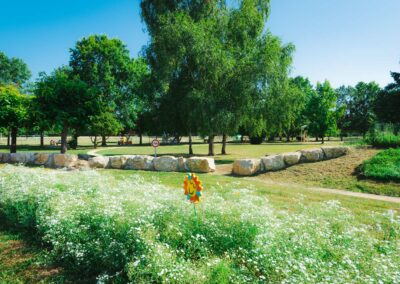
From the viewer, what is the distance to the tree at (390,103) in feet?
137

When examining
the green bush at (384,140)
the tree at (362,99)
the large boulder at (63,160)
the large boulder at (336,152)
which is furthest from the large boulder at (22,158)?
the tree at (362,99)

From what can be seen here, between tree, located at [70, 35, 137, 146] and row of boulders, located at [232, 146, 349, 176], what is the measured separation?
989 inches

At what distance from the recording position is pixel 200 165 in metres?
13.0

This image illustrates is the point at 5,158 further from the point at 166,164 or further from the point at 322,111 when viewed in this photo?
the point at 322,111

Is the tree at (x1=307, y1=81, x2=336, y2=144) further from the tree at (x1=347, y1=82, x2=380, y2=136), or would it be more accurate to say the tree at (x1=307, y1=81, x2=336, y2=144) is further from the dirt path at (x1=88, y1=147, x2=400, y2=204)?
the dirt path at (x1=88, y1=147, x2=400, y2=204)

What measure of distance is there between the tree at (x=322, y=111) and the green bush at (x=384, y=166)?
120 feet

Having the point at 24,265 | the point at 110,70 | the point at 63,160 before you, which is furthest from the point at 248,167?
the point at 110,70

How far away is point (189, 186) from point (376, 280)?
247cm

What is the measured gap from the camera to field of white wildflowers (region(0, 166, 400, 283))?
10.1ft

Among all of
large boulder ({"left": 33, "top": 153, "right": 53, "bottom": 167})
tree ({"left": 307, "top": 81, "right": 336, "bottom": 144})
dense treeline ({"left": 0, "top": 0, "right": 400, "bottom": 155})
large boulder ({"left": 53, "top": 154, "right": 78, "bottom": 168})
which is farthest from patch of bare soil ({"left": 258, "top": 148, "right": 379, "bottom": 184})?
tree ({"left": 307, "top": 81, "right": 336, "bottom": 144})

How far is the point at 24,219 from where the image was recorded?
5.48 m

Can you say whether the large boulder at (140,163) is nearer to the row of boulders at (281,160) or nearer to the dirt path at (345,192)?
the row of boulders at (281,160)

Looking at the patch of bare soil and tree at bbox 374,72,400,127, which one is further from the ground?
tree at bbox 374,72,400,127

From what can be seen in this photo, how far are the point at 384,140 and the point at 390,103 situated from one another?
115ft
